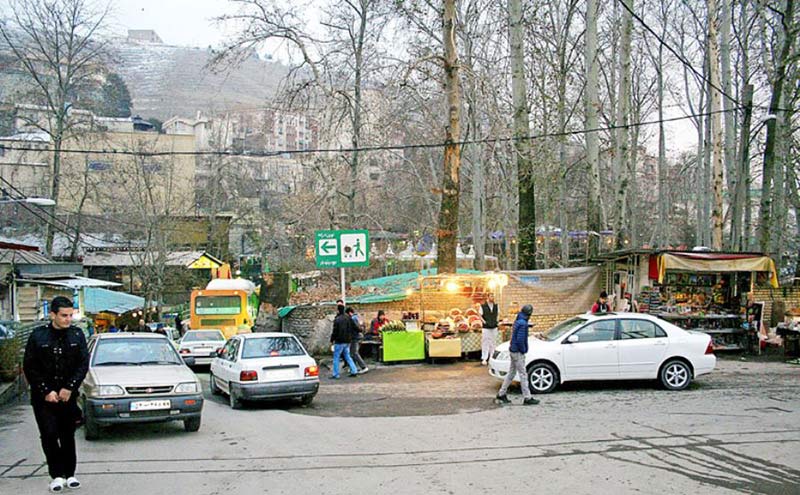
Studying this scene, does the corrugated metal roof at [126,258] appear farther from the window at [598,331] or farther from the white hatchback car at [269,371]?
the window at [598,331]

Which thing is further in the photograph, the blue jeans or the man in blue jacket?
the blue jeans

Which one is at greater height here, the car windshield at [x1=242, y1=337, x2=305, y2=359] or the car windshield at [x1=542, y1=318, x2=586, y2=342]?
the car windshield at [x1=542, y1=318, x2=586, y2=342]

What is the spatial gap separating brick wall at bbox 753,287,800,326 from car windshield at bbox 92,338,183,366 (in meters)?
16.0

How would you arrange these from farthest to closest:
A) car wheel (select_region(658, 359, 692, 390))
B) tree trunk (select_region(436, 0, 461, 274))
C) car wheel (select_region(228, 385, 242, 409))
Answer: tree trunk (select_region(436, 0, 461, 274)) → car wheel (select_region(658, 359, 692, 390)) → car wheel (select_region(228, 385, 242, 409))

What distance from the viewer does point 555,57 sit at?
1312 inches

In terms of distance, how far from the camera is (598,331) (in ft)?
43.3

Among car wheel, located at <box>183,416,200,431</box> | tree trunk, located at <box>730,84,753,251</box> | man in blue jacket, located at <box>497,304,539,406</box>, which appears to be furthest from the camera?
tree trunk, located at <box>730,84,753,251</box>

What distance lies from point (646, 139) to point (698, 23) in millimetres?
12408

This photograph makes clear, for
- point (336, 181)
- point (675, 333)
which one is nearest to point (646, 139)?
point (336, 181)

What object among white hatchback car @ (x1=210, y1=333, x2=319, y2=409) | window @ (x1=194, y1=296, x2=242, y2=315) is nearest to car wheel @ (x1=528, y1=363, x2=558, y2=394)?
white hatchback car @ (x1=210, y1=333, x2=319, y2=409)

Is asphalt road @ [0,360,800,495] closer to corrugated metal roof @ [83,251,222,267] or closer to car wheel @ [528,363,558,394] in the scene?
car wheel @ [528,363,558,394]

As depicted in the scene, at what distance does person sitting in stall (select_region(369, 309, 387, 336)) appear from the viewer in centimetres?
1877

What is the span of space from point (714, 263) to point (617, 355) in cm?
633

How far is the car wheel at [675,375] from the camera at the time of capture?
13.1 m
